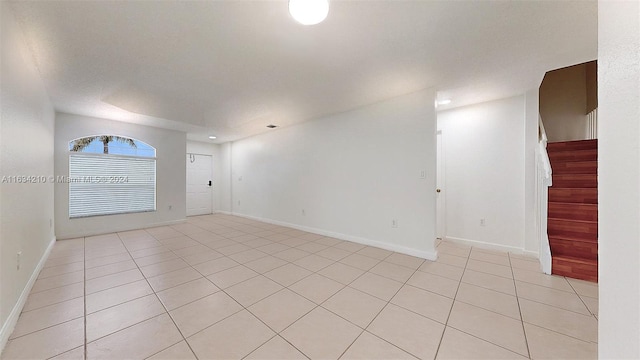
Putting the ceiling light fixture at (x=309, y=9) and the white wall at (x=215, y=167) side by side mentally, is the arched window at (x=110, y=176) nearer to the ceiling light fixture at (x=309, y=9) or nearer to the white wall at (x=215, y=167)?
the white wall at (x=215, y=167)

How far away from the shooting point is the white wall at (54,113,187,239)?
409cm

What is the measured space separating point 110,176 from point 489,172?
7413mm

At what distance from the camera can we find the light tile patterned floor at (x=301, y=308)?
1458 mm

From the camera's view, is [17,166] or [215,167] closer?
[17,166]

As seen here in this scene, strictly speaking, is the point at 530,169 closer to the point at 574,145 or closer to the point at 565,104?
the point at 574,145

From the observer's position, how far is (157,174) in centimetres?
528

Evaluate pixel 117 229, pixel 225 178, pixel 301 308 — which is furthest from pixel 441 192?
pixel 117 229

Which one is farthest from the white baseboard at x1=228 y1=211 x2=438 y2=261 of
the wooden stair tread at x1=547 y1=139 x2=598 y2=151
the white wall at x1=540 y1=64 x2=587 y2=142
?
the white wall at x1=540 y1=64 x2=587 y2=142

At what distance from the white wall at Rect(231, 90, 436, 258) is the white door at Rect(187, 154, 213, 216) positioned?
2.55 m

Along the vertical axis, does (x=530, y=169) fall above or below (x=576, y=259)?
above

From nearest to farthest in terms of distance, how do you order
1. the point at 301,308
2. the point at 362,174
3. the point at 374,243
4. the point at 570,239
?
the point at 301,308, the point at 570,239, the point at 374,243, the point at 362,174

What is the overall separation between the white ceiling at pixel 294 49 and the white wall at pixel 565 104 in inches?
113

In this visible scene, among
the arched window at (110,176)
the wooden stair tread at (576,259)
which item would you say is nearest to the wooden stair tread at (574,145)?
the wooden stair tread at (576,259)

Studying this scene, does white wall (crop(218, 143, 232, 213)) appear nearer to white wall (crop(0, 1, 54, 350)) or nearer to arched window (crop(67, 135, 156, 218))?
arched window (crop(67, 135, 156, 218))
